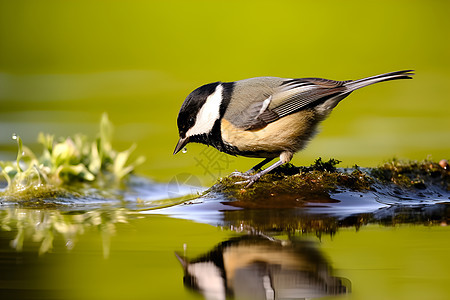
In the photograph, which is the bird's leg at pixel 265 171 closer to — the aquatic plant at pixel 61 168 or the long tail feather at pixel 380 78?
the long tail feather at pixel 380 78

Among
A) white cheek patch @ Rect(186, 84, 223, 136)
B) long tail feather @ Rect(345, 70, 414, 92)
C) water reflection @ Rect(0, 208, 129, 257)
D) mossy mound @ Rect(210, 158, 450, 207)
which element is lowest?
water reflection @ Rect(0, 208, 129, 257)

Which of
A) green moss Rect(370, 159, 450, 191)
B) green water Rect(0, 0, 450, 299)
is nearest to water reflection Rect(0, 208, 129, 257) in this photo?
green water Rect(0, 0, 450, 299)

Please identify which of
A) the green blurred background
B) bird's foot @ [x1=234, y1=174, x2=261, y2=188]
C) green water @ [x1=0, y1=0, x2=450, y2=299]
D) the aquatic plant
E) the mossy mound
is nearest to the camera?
green water @ [x1=0, y1=0, x2=450, y2=299]

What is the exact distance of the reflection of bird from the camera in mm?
1991

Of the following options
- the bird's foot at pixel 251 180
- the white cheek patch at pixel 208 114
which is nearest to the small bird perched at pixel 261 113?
the white cheek patch at pixel 208 114

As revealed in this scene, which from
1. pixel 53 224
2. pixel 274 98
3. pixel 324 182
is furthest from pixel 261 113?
pixel 53 224

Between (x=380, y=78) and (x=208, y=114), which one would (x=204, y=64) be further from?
(x=380, y=78)

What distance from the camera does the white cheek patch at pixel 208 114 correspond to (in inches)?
160

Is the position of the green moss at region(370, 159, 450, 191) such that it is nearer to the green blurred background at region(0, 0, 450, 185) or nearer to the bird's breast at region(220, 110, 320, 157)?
the bird's breast at region(220, 110, 320, 157)

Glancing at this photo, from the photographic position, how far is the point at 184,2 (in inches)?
574

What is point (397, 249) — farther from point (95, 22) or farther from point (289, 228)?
point (95, 22)

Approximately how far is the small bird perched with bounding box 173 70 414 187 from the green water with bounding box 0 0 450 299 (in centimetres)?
76

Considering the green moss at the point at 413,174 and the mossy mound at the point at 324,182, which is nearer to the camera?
the mossy mound at the point at 324,182

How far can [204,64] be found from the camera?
34.4 feet
